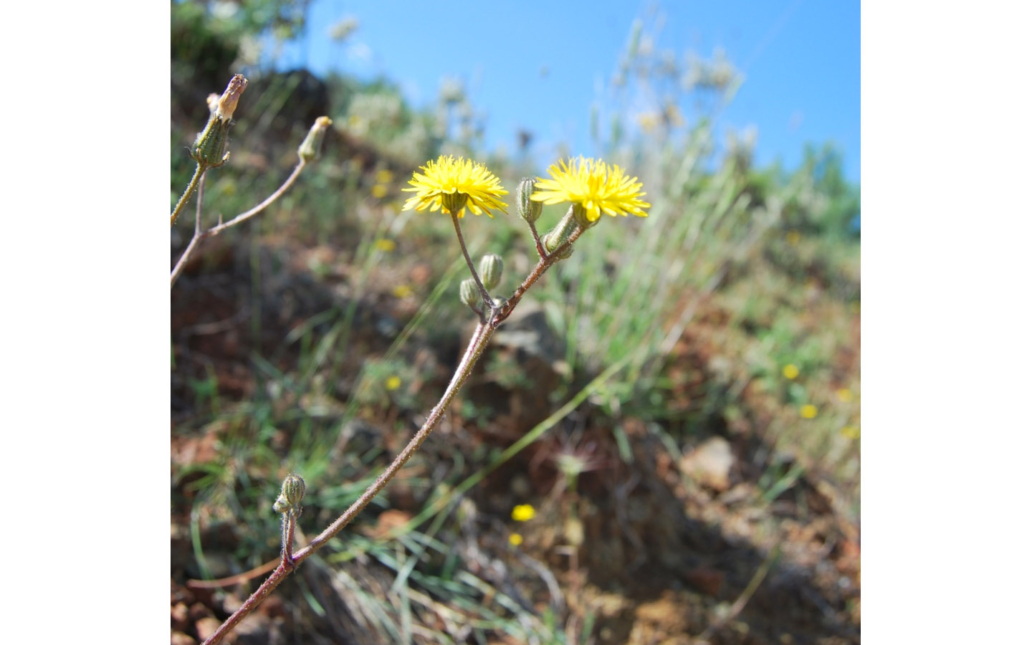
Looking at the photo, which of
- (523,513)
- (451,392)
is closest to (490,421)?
(523,513)

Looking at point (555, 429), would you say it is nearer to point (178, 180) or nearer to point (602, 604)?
point (602, 604)

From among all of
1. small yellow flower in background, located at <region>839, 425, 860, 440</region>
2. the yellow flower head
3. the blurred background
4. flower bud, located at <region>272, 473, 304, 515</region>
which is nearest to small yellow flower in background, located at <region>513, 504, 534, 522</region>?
the blurred background

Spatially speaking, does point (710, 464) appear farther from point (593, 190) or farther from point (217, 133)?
point (217, 133)

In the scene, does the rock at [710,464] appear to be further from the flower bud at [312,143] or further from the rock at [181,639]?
the flower bud at [312,143]

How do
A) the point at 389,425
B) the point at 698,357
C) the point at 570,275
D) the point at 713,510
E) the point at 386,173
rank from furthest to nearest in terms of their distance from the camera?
the point at 386,173 < the point at 698,357 < the point at 570,275 < the point at 713,510 < the point at 389,425

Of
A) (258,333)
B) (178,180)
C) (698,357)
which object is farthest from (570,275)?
(178,180)
